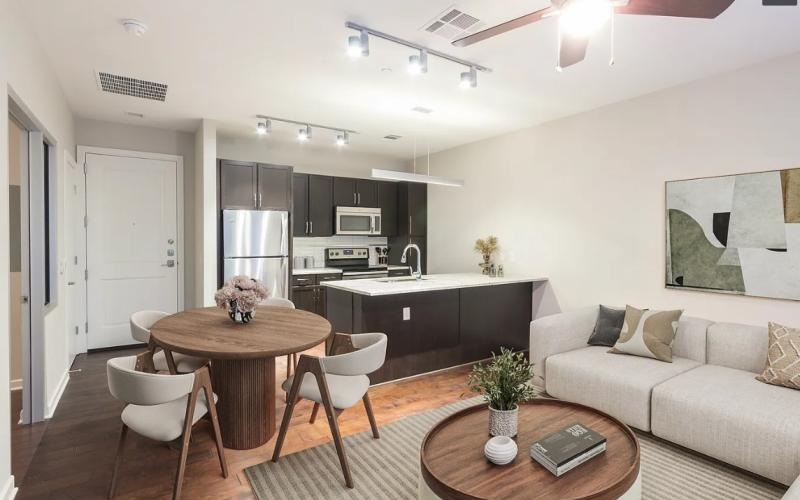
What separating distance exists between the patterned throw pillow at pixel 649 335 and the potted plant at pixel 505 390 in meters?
1.80

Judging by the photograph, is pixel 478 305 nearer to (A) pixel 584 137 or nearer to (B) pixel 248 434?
(A) pixel 584 137

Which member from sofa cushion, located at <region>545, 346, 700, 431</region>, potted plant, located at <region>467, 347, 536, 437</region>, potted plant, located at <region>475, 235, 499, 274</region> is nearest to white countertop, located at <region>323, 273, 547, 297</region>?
potted plant, located at <region>475, 235, 499, 274</region>

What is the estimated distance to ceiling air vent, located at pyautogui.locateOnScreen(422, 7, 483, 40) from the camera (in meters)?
2.43

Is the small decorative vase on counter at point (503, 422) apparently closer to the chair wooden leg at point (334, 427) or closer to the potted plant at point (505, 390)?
the potted plant at point (505, 390)

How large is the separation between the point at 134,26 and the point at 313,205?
3527 millimetres

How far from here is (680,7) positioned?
1.53 meters

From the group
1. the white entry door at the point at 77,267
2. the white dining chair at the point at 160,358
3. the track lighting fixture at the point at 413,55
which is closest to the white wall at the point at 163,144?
the white entry door at the point at 77,267

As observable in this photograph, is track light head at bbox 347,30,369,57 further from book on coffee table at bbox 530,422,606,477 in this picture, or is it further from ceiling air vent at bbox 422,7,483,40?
book on coffee table at bbox 530,422,606,477

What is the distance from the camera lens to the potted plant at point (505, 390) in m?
1.93

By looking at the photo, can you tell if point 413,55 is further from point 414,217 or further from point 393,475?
point 414,217

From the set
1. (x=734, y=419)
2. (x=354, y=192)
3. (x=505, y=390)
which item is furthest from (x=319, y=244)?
(x=734, y=419)

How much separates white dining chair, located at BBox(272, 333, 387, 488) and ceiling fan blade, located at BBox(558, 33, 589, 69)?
1.78 metres

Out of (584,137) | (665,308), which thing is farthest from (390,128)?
(665,308)

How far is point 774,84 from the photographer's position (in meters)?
3.04
